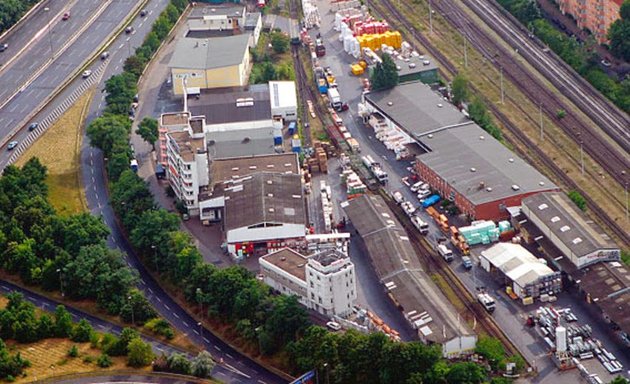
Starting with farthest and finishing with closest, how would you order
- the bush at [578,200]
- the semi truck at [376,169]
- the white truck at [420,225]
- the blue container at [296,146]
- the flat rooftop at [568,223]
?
the blue container at [296,146], the semi truck at [376,169], the white truck at [420,225], the bush at [578,200], the flat rooftop at [568,223]

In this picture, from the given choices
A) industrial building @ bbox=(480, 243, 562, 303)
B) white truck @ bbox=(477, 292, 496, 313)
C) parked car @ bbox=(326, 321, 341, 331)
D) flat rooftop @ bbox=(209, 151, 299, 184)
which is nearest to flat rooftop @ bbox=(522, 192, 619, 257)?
industrial building @ bbox=(480, 243, 562, 303)

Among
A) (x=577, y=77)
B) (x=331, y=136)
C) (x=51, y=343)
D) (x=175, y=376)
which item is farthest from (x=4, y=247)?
(x=577, y=77)

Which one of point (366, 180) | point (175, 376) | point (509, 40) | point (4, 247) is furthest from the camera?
point (509, 40)

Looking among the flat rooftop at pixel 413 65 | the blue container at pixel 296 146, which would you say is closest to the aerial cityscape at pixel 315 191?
the flat rooftop at pixel 413 65

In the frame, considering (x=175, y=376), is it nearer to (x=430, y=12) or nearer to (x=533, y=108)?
(x=533, y=108)

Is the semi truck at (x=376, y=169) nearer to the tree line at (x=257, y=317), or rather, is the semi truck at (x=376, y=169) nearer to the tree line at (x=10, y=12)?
the tree line at (x=257, y=317)

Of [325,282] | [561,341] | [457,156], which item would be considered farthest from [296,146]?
[561,341]

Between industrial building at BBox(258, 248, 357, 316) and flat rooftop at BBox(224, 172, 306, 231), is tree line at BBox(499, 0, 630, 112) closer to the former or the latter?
flat rooftop at BBox(224, 172, 306, 231)

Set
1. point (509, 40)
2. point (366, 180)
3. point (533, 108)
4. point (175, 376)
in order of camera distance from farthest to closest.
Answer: point (509, 40) < point (533, 108) < point (366, 180) < point (175, 376)
